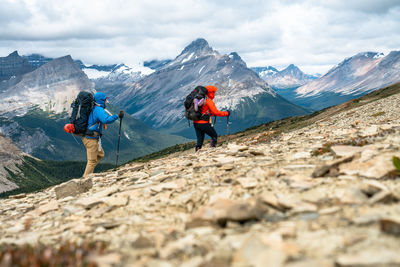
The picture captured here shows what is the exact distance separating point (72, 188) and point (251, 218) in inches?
374

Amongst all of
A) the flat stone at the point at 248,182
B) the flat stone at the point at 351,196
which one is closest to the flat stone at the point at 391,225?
the flat stone at the point at 351,196

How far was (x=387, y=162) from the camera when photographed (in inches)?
334

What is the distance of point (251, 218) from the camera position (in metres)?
6.66

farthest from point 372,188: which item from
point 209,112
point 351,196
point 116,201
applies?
point 209,112

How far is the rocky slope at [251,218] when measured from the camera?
16.9 ft

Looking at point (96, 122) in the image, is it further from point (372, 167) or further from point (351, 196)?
point (351, 196)

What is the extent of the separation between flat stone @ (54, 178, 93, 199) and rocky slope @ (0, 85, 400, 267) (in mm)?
2124

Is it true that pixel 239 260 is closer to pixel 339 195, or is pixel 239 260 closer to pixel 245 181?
pixel 339 195

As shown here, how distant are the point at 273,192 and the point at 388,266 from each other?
3.81m

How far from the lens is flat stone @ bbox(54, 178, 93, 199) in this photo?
530 inches

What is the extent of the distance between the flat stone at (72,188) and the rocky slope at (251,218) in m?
2.12

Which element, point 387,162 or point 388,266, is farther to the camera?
point 387,162

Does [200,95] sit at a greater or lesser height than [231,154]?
greater

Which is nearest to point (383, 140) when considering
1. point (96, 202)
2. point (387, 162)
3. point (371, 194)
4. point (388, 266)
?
point (387, 162)
